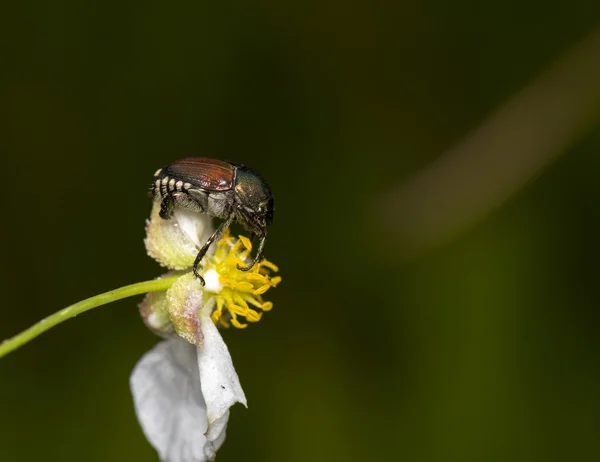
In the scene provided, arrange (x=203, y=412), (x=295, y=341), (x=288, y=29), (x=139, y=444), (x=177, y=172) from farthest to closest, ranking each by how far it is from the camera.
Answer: (x=288, y=29) < (x=295, y=341) < (x=139, y=444) < (x=203, y=412) < (x=177, y=172)

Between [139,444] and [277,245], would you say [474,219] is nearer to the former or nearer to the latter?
[277,245]

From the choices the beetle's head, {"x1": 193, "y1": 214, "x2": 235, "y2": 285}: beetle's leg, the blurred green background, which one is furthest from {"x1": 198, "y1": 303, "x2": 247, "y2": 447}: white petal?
the blurred green background

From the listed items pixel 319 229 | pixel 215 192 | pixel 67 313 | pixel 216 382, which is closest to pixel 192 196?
pixel 215 192

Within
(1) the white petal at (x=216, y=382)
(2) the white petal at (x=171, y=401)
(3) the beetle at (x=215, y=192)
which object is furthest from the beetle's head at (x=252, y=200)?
(2) the white petal at (x=171, y=401)

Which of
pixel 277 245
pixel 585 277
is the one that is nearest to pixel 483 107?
pixel 585 277

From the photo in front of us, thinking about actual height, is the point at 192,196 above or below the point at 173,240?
above

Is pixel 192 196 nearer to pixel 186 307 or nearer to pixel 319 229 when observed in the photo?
pixel 186 307
